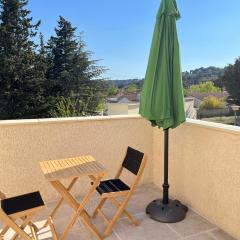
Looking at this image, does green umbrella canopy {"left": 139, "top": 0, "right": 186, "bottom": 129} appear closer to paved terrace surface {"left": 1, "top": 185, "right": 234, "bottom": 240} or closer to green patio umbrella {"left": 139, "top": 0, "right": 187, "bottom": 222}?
green patio umbrella {"left": 139, "top": 0, "right": 187, "bottom": 222}

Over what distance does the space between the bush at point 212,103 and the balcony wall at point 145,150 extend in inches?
1967

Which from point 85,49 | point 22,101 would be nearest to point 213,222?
point 22,101

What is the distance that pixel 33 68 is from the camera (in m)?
25.6

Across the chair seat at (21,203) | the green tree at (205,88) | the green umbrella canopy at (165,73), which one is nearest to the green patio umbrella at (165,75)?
the green umbrella canopy at (165,73)

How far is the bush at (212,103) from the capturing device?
51.4 metres

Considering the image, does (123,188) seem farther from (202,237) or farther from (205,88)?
(205,88)

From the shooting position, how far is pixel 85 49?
3203 centimetres

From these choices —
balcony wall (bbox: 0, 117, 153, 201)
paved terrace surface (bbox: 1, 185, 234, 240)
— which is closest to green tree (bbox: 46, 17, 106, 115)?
balcony wall (bbox: 0, 117, 153, 201)

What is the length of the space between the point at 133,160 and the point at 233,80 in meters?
48.9

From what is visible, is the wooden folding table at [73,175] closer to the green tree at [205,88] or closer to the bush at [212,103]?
the bush at [212,103]

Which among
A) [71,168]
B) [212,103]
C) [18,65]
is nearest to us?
[71,168]

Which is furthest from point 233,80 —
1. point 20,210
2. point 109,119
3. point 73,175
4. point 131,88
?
point 20,210

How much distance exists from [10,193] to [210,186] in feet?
8.33

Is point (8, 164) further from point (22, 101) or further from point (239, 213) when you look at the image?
point (22, 101)
